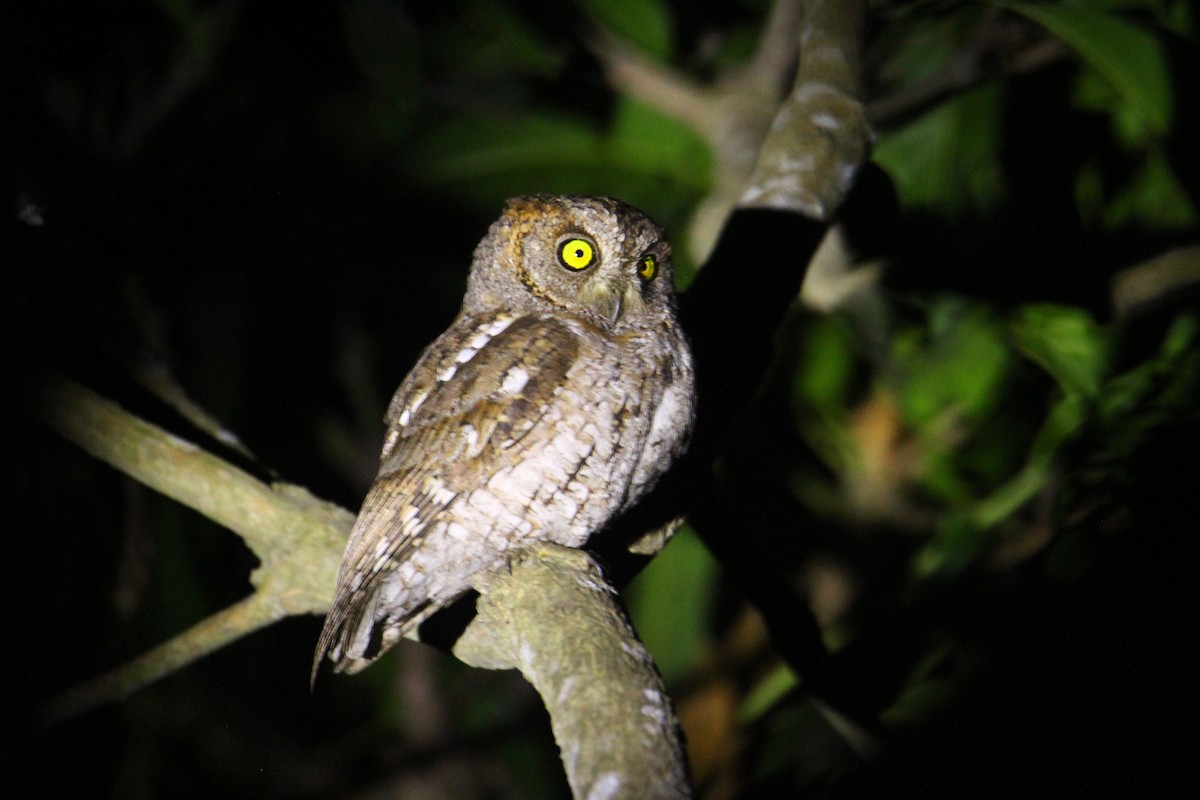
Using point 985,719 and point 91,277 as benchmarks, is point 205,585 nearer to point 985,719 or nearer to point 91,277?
point 91,277

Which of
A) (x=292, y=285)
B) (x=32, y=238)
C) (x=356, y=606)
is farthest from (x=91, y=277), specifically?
(x=356, y=606)

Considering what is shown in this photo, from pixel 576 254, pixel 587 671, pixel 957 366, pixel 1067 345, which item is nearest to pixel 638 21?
pixel 576 254

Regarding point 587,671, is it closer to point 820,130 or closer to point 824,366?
point 820,130

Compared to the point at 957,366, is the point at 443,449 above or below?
below

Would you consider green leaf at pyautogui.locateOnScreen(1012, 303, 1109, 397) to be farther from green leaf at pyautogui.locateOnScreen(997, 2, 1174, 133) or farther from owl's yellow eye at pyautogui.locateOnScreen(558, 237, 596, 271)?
owl's yellow eye at pyautogui.locateOnScreen(558, 237, 596, 271)

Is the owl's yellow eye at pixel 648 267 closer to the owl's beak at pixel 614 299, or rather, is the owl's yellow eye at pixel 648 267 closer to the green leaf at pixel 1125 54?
the owl's beak at pixel 614 299

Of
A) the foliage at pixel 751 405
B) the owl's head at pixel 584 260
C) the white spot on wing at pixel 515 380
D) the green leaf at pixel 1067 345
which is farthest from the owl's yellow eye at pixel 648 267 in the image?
the green leaf at pixel 1067 345
